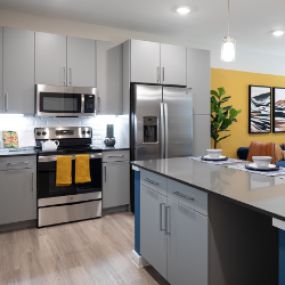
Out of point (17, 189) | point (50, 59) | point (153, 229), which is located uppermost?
point (50, 59)

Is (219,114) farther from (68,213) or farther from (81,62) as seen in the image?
(68,213)

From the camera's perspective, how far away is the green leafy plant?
504 cm

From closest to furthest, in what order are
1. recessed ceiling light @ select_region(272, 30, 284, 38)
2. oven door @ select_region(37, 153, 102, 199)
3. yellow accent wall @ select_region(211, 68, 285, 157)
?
oven door @ select_region(37, 153, 102, 199) → recessed ceiling light @ select_region(272, 30, 284, 38) → yellow accent wall @ select_region(211, 68, 285, 157)

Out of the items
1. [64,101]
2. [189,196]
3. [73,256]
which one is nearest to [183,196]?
[189,196]

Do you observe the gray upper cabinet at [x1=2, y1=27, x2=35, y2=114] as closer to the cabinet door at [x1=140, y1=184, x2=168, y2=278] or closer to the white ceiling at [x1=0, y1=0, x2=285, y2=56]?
the white ceiling at [x1=0, y1=0, x2=285, y2=56]

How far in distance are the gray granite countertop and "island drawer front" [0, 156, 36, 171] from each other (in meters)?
1.53

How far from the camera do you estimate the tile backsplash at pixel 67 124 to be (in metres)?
3.83

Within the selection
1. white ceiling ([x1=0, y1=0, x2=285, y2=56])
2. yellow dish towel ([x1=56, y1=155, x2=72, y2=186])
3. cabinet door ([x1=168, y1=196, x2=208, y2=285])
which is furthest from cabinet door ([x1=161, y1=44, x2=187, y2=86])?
cabinet door ([x1=168, y1=196, x2=208, y2=285])

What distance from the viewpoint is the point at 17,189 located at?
3.35 meters

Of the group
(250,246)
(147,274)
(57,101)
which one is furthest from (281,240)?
(57,101)

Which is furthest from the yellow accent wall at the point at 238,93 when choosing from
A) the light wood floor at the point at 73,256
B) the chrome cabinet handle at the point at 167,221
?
the chrome cabinet handle at the point at 167,221

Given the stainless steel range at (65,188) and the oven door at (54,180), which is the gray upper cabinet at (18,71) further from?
the oven door at (54,180)

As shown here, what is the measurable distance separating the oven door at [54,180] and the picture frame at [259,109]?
3.45 metres

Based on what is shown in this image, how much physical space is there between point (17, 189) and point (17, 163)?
30cm
